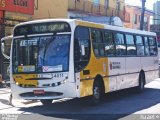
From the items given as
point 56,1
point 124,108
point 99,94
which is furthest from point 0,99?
point 56,1

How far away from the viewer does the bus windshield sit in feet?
45.2

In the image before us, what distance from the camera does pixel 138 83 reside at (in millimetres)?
20219

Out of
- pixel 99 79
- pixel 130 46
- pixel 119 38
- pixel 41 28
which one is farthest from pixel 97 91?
pixel 130 46

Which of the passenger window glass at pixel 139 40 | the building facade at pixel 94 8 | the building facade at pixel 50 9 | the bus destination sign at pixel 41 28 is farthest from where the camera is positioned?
the building facade at pixel 94 8

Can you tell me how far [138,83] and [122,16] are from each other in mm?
28826

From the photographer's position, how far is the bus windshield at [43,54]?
543 inches

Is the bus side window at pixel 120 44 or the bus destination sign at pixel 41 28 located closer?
the bus destination sign at pixel 41 28

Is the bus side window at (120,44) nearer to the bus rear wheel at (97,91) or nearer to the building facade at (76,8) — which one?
the bus rear wheel at (97,91)

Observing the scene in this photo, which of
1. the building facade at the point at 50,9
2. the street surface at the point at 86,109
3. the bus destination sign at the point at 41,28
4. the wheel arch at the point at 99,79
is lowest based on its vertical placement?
the street surface at the point at 86,109

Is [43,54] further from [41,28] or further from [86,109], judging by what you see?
[86,109]

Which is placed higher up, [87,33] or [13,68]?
[87,33]

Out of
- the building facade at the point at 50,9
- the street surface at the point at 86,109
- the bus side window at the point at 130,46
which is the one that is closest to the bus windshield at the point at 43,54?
the street surface at the point at 86,109

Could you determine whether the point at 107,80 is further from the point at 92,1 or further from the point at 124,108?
the point at 92,1

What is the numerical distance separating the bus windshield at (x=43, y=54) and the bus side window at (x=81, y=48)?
303mm
